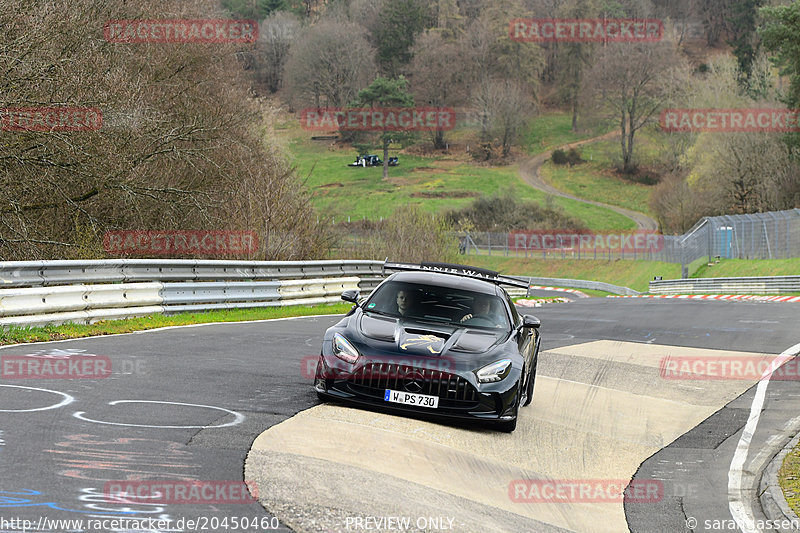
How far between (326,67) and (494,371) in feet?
421

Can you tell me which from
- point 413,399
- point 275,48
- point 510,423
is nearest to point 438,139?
point 275,48

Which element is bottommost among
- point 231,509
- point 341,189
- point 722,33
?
point 341,189

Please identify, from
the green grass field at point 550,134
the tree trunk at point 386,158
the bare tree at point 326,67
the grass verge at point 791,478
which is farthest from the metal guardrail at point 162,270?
the bare tree at point 326,67

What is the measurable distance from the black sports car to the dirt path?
8957cm

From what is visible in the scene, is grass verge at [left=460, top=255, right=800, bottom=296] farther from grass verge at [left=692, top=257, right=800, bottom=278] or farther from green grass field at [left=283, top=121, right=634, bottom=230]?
green grass field at [left=283, top=121, right=634, bottom=230]

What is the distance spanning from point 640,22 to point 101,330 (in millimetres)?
142959

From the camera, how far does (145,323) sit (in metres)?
16.6

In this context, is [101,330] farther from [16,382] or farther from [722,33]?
[722,33]

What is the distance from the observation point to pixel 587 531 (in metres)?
6.70

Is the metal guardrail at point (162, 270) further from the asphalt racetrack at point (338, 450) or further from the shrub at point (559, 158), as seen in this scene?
the shrub at point (559, 158)

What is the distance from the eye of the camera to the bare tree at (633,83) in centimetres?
11638

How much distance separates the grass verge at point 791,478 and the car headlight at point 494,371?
270 cm

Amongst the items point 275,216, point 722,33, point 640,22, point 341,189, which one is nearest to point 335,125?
point 341,189

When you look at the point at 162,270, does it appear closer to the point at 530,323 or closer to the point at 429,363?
the point at 530,323
